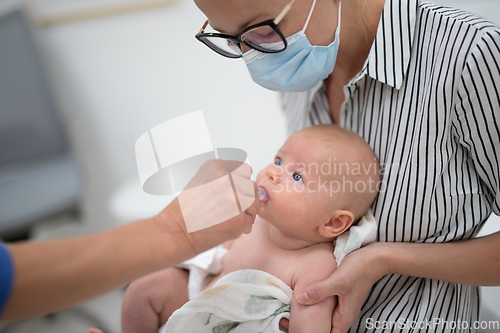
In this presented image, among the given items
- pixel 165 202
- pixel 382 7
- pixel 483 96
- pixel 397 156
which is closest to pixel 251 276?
pixel 165 202

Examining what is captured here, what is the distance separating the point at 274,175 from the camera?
2.92 ft

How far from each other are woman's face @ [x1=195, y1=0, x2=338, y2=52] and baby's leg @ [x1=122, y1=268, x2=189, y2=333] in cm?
58

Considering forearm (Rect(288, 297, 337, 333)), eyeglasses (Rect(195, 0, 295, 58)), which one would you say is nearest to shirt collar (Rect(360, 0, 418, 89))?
eyeglasses (Rect(195, 0, 295, 58))

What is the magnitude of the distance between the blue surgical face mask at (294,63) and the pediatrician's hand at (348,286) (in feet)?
1.33

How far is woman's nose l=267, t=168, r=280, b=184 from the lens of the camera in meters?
0.89

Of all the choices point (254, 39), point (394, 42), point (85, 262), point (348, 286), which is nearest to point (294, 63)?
point (254, 39)

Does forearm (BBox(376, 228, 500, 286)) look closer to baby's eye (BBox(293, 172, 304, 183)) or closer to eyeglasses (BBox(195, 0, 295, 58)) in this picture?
baby's eye (BBox(293, 172, 304, 183))

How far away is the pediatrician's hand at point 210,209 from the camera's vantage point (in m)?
0.62

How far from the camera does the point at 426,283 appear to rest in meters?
0.93

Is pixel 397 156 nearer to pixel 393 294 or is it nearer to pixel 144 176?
pixel 393 294

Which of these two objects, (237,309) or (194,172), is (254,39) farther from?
(237,309)

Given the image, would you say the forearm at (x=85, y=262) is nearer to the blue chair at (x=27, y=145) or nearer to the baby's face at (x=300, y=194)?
the blue chair at (x=27, y=145)

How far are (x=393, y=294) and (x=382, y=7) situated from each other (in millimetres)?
673

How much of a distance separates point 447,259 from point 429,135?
274mm
